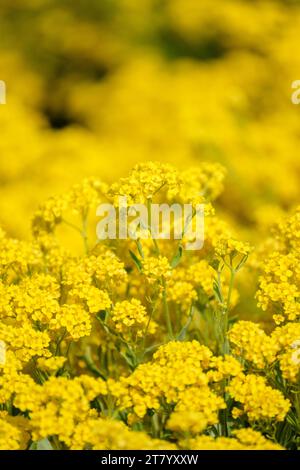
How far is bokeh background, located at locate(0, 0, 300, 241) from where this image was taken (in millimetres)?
3086

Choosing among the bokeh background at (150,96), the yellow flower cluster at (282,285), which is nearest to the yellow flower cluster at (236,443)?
the yellow flower cluster at (282,285)

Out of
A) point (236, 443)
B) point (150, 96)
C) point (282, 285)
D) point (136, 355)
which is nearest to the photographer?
point (236, 443)

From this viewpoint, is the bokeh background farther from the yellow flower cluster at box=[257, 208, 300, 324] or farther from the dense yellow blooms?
the yellow flower cluster at box=[257, 208, 300, 324]

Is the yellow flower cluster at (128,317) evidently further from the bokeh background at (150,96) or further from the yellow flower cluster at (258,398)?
the bokeh background at (150,96)

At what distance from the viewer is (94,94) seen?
385 centimetres

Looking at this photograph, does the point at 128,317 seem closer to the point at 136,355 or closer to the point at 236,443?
the point at 136,355

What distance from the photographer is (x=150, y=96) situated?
12.1 feet

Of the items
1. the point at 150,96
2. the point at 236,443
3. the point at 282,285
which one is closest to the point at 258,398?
the point at 236,443

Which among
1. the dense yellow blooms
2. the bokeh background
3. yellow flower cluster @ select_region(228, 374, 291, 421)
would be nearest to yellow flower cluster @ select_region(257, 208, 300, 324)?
the dense yellow blooms

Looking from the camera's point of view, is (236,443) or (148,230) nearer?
(236,443)

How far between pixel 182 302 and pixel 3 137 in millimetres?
1645

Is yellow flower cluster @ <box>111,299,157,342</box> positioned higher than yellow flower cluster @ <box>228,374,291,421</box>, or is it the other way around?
yellow flower cluster @ <box>111,299,157,342</box>

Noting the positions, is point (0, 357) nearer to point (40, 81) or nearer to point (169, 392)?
point (169, 392)
